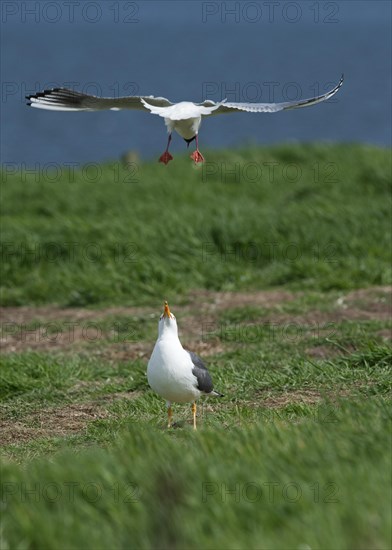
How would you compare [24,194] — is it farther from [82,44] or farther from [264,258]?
[82,44]

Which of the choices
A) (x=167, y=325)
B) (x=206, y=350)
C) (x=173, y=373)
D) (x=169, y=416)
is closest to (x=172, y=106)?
(x=167, y=325)

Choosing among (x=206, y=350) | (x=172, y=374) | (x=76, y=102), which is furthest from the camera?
(x=206, y=350)

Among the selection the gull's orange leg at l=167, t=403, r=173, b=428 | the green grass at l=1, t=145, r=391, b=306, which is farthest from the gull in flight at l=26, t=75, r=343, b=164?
the green grass at l=1, t=145, r=391, b=306

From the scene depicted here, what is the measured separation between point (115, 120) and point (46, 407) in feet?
128

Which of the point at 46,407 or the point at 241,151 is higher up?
the point at 241,151

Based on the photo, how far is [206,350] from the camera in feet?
29.5

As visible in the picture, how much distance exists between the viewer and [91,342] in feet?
31.8

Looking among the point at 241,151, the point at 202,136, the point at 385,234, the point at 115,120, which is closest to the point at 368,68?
the point at 115,120

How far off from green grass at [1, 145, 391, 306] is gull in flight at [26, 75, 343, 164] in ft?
12.9

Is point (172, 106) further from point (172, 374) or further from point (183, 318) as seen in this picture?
point (183, 318)

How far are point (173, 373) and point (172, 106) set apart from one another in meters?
1.50

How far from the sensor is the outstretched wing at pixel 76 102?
6.87m

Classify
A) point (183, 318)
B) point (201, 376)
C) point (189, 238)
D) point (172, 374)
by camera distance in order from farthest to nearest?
1. point (189, 238)
2. point (183, 318)
3. point (201, 376)
4. point (172, 374)

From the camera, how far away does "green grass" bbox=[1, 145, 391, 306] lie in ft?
36.3
